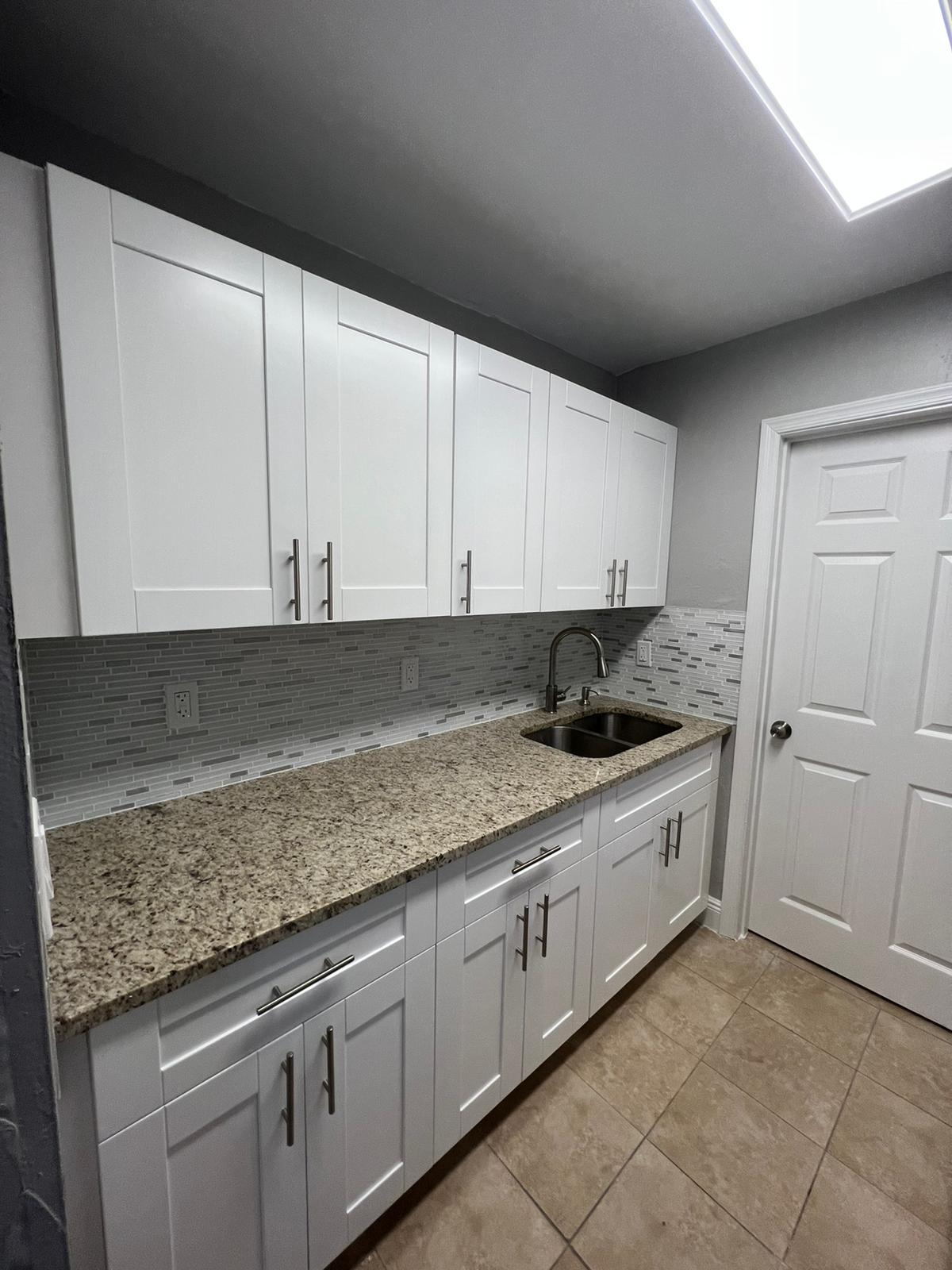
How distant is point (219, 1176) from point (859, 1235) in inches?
55.7

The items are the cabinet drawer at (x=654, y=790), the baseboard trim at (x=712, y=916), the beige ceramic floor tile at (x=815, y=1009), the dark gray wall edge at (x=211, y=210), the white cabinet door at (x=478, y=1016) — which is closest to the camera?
the dark gray wall edge at (x=211, y=210)

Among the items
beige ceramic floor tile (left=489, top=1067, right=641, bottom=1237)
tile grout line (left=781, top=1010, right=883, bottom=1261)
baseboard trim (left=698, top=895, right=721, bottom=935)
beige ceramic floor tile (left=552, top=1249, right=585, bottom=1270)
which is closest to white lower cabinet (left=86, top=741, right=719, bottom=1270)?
beige ceramic floor tile (left=489, top=1067, right=641, bottom=1237)

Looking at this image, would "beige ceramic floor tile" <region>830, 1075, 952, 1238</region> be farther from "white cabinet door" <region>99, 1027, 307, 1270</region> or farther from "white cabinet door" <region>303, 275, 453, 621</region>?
"white cabinet door" <region>303, 275, 453, 621</region>

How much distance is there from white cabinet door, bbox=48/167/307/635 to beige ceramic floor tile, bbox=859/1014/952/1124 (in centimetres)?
217

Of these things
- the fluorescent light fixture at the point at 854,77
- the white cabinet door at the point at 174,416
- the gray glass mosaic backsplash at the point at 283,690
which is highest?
the fluorescent light fixture at the point at 854,77

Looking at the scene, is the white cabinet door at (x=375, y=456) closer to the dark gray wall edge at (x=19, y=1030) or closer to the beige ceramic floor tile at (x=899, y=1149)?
the dark gray wall edge at (x=19, y=1030)

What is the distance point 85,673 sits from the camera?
1.12m

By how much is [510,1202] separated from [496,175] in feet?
7.91

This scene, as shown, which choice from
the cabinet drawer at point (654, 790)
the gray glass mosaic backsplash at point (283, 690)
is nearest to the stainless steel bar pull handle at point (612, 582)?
the gray glass mosaic backsplash at point (283, 690)

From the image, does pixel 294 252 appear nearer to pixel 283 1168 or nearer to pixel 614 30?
pixel 614 30

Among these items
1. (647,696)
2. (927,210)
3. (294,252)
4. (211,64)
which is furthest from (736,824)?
(211,64)

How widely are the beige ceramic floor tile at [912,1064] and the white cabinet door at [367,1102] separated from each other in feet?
4.60

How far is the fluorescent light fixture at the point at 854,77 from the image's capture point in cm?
85

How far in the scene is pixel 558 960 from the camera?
4.68 ft
